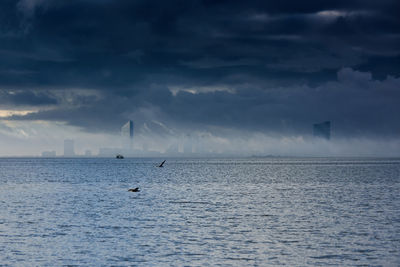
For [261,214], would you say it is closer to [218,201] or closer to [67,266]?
[218,201]

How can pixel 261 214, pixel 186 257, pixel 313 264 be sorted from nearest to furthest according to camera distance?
pixel 313 264 → pixel 186 257 → pixel 261 214

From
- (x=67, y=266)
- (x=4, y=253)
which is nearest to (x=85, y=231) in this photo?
(x=4, y=253)

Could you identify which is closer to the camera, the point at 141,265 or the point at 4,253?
the point at 141,265

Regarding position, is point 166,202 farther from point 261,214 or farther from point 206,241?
point 206,241

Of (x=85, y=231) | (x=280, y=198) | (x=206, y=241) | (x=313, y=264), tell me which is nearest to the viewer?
(x=313, y=264)

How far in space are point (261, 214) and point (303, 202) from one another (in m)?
19.9

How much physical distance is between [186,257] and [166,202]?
45.3 m

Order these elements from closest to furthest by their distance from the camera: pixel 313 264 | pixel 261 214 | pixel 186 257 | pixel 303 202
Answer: pixel 313 264 → pixel 186 257 → pixel 261 214 → pixel 303 202

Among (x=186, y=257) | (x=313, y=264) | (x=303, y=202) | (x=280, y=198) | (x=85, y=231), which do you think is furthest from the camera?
(x=280, y=198)

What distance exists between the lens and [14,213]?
227 feet

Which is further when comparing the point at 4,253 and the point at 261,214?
the point at 261,214

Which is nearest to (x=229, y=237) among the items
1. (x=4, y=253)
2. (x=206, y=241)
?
(x=206, y=241)

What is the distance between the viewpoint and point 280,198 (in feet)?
304

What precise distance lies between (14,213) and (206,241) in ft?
113
